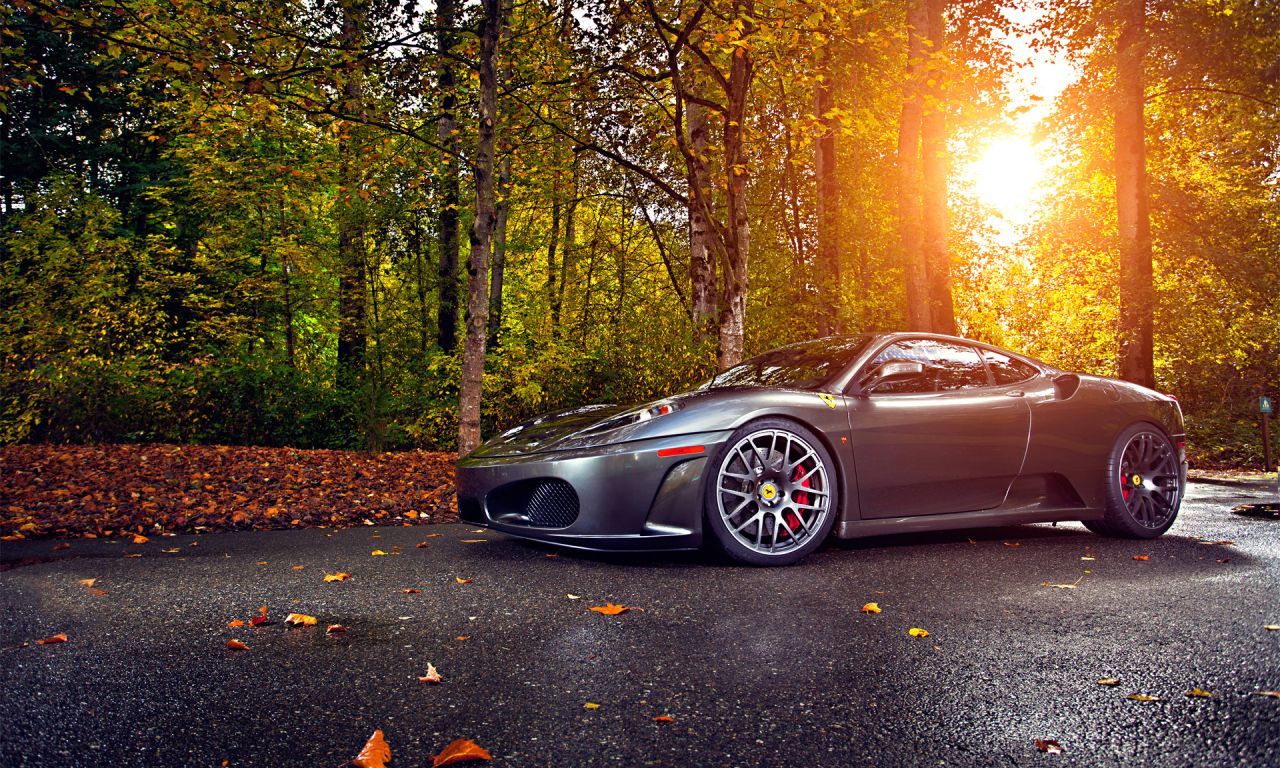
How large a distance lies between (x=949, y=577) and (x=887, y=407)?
1.03 metres

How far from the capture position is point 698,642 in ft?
8.95

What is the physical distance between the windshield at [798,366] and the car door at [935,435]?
21cm

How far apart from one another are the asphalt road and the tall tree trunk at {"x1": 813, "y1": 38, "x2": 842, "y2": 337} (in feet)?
44.8

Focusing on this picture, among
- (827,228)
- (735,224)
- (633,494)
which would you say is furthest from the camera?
(827,228)

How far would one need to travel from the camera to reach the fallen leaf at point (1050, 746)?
1.85m

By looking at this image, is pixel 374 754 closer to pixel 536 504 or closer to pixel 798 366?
pixel 536 504

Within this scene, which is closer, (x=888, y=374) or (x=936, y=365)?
(x=888, y=374)

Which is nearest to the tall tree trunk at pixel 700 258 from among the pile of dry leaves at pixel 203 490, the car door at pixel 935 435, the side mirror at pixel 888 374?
the pile of dry leaves at pixel 203 490

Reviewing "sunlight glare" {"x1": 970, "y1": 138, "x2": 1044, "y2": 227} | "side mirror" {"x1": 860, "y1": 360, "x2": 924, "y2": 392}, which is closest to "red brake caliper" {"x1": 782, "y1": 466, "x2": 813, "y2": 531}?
"side mirror" {"x1": 860, "y1": 360, "x2": 924, "y2": 392}

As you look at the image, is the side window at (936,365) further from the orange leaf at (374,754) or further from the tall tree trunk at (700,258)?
the tall tree trunk at (700,258)

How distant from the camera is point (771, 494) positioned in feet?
13.1

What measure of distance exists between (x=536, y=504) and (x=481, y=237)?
4.68 meters

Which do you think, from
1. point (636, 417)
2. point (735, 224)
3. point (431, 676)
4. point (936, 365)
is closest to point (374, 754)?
point (431, 676)

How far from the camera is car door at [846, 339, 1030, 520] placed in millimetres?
4234
